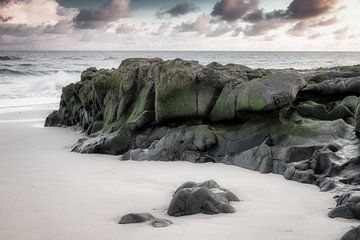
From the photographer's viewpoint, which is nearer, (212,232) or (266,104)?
(212,232)

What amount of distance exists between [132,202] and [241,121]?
487cm

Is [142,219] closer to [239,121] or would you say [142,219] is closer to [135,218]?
[135,218]

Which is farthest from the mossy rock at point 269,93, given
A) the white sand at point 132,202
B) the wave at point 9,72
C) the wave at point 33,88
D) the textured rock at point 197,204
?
the wave at point 9,72

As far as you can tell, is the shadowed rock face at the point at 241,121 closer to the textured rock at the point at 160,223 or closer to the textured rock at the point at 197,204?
the textured rock at the point at 197,204

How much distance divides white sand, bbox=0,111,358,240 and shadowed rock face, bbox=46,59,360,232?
0.56 m

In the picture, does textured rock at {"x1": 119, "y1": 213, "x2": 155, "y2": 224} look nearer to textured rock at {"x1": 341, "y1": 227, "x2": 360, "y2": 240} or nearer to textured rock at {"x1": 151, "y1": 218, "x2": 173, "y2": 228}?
textured rock at {"x1": 151, "y1": 218, "x2": 173, "y2": 228}

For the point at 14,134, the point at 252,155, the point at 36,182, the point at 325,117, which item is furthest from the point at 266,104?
the point at 14,134

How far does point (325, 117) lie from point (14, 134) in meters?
10.8

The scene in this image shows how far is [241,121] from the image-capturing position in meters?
11.2

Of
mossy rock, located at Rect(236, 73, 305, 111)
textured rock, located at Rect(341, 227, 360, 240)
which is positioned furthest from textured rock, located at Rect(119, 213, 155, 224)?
mossy rock, located at Rect(236, 73, 305, 111)

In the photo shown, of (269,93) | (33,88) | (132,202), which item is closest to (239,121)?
(269,93)

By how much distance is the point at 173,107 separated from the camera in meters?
11.9

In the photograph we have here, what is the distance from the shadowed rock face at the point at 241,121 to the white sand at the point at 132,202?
22.1 inches

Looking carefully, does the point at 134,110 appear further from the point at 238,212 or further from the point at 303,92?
the point at 238,212
